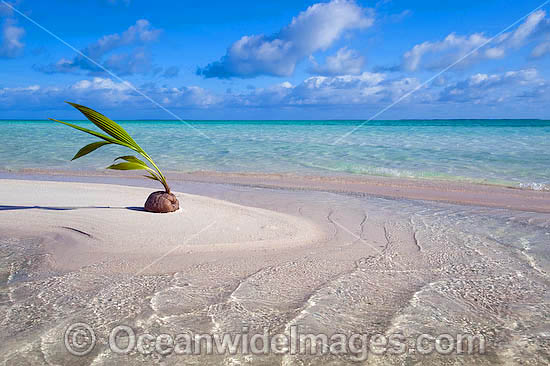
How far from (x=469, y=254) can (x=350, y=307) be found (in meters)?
1.57

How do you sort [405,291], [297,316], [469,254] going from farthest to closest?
1. [469,254]
2. [405,291]
3. [297,316]

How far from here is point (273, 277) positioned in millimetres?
2654

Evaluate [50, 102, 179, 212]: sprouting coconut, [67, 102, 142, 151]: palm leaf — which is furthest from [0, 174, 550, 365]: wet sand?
[67, 102, 142, 151]: palm leaf

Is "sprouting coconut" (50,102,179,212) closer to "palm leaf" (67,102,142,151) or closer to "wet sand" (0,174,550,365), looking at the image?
"palm leaf" (67,102,142,151)

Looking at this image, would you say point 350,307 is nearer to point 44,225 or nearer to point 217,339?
point 217,339

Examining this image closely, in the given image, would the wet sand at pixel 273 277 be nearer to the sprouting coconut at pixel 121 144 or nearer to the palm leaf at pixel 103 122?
the sprouting coconut at pixel 121 144

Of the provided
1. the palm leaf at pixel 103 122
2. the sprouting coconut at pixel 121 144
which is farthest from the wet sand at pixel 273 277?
the palm leaf at pixel 103 122

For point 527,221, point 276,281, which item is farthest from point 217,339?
point 527,221

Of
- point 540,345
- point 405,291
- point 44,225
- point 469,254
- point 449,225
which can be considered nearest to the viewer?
point 540,345

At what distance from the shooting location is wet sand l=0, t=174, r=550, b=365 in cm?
194

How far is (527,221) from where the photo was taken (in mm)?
4434

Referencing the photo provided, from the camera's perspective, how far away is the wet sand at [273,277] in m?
1.94

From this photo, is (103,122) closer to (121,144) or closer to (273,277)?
(121,144)

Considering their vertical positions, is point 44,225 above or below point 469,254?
above
